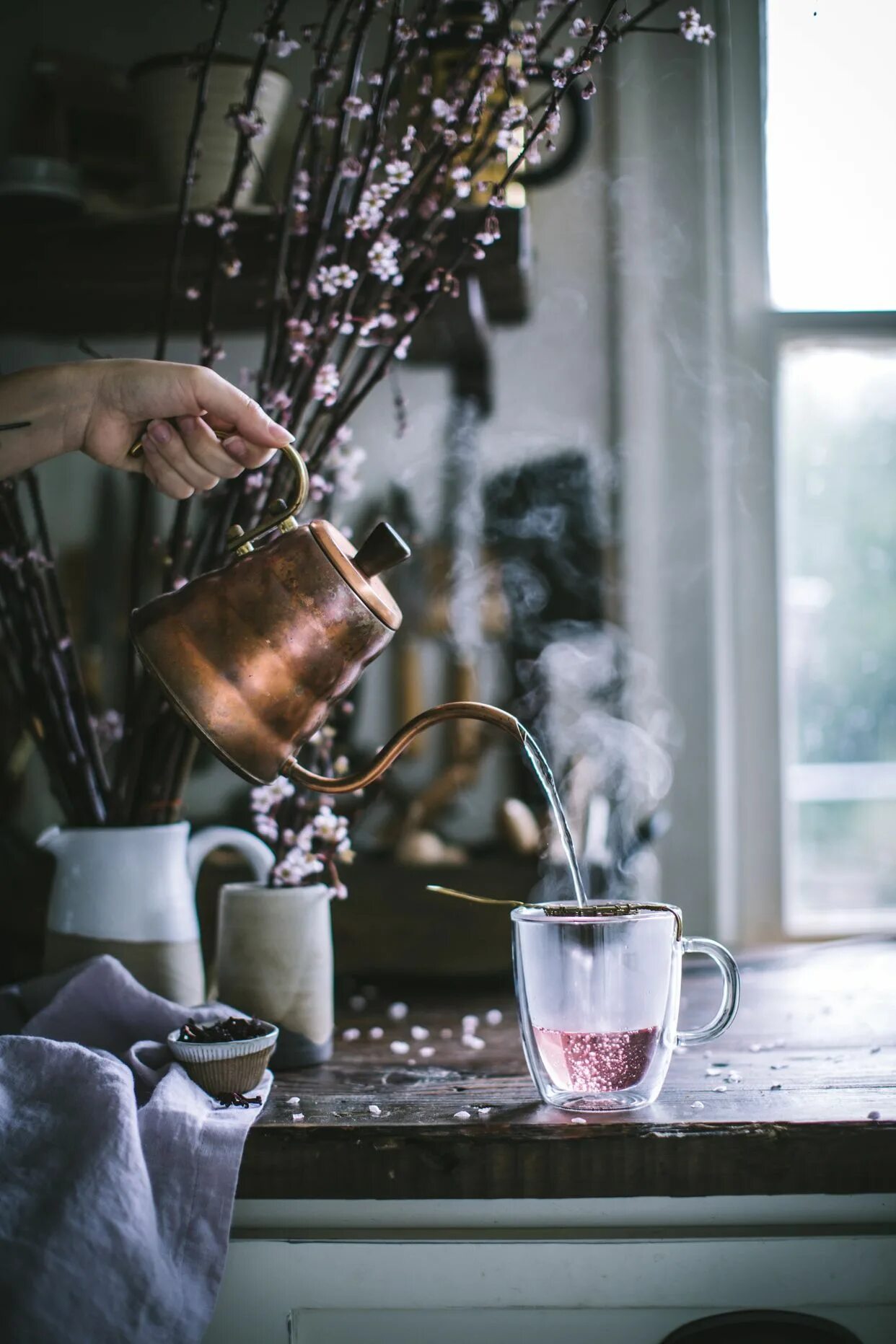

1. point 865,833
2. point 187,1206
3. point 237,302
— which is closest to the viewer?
point 187,1206

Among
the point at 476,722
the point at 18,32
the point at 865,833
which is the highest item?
the point at 18,32

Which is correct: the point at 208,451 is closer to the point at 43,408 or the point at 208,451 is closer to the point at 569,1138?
the point at 43,408

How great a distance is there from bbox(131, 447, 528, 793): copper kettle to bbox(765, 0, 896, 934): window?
1193mm

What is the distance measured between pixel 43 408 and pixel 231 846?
42cm

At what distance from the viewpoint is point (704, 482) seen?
1.79m

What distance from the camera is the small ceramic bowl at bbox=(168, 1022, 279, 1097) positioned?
84 cm

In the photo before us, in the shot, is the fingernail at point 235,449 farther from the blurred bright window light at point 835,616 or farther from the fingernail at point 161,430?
the blurred bright window light at point 835,616

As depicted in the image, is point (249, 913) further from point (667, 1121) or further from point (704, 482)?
point (704, 482)

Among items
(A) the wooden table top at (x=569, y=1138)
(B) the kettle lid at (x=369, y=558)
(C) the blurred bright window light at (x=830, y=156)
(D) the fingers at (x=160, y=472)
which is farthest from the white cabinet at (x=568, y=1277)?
(C) the blurred bright window light at (x=830, y=156)

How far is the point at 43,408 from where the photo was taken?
36.0 inches

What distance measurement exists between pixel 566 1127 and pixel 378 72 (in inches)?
34.5

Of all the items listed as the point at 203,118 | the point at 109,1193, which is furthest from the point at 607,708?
the point at 109,1193

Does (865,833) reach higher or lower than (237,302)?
lower

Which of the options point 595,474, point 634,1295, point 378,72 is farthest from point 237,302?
point 634,1295
